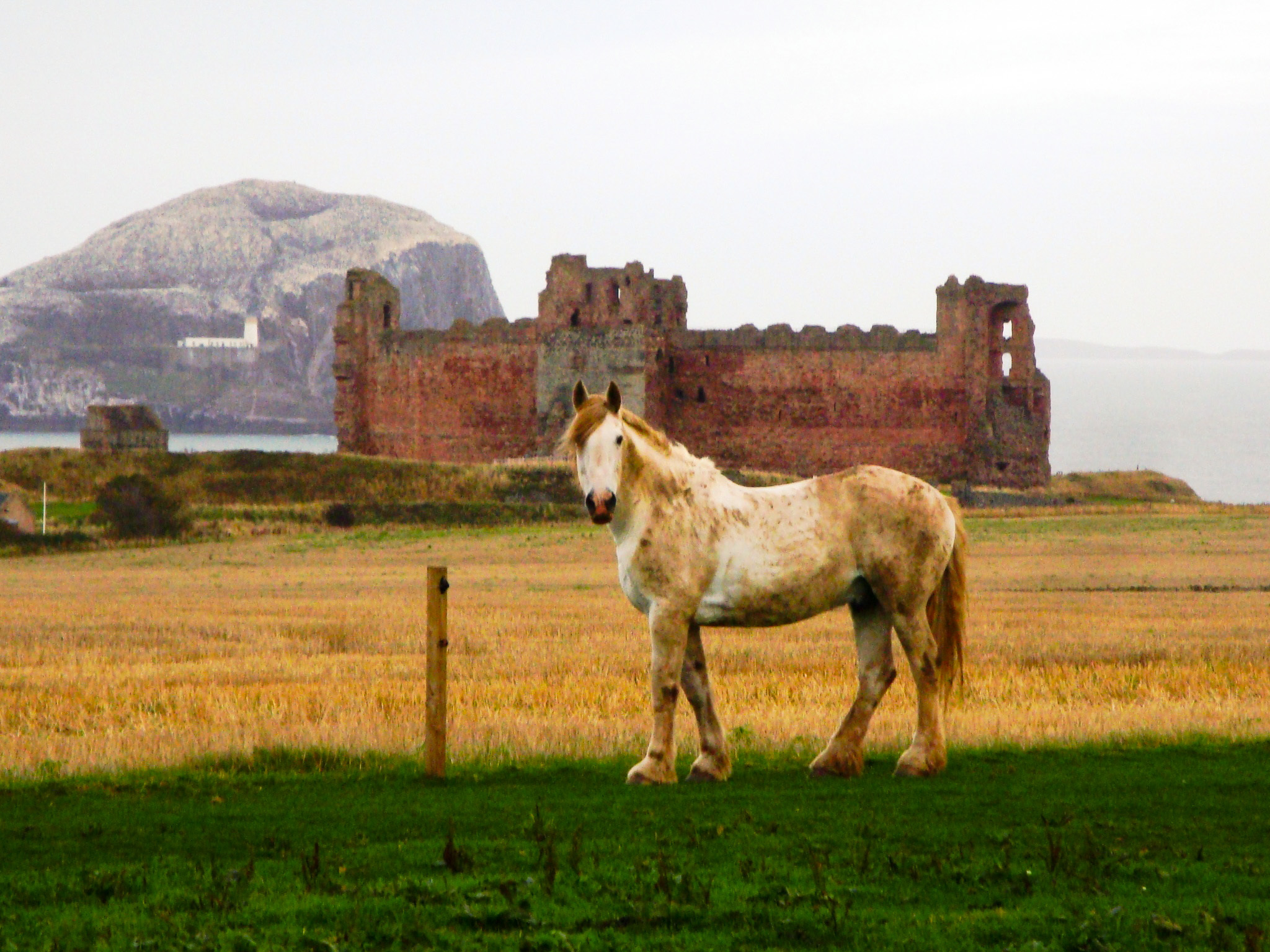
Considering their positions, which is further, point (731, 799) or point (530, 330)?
point (530, 330)

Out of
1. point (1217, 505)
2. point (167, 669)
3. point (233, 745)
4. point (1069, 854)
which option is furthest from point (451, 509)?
point (1069, 854)

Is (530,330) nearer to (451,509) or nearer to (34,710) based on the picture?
(451,509)

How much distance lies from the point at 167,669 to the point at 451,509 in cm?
3733

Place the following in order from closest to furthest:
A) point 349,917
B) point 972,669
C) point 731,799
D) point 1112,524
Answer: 1. point 349,917
2. point 731,799
3. point 972,669
4. point 1112,524

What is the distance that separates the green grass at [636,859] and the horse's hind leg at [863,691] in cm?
23

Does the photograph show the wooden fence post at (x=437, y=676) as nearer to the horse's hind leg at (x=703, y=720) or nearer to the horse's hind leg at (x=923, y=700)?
the horse's hind leg at (x=703, y=720)

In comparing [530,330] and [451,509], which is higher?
[530,330]

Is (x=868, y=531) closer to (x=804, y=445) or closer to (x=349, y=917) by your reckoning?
(x=349, y=917)

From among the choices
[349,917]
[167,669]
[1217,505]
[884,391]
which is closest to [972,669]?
[167,669]

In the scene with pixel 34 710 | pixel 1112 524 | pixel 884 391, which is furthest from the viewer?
pixel 884 391

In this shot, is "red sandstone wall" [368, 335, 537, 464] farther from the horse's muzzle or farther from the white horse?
the horse's muzzle

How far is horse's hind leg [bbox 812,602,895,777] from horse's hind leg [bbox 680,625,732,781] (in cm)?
67

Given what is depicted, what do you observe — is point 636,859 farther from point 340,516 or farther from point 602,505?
point 340,516

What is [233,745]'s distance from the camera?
42.7 ft
